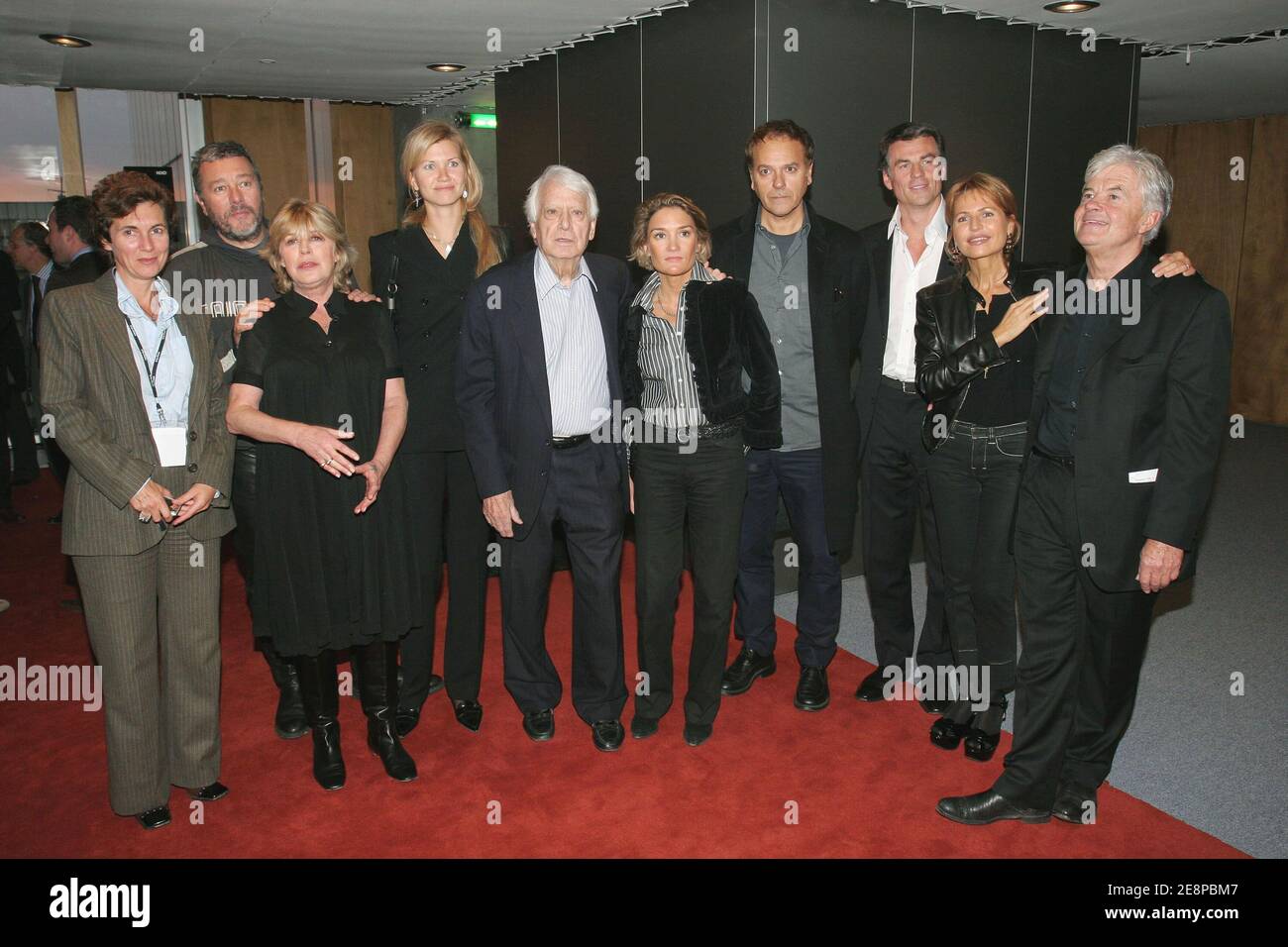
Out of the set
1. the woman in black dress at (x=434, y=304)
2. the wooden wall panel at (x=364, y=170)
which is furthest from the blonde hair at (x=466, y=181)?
the wooden wall panel at (x=364, y=170)

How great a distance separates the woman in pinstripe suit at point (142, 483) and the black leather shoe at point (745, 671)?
1955mm

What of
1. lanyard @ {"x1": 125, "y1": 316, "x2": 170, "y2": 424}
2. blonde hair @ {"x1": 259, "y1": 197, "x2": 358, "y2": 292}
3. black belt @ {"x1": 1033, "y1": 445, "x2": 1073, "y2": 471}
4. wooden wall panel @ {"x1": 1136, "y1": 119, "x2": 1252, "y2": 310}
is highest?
wooden wall panel @ {"x1": 1136, "y1": 119, "x2": 1252, "y2": 310}

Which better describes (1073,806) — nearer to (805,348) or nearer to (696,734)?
(696,734)

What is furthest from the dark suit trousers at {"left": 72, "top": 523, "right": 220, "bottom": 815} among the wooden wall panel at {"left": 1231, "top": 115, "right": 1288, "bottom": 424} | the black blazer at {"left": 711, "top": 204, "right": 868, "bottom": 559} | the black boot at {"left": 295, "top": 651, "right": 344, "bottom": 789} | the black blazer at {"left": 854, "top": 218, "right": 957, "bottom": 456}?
the wooden wall panel at {"left": 1231, "top": 115, "right": 1288, "bottom": 424}

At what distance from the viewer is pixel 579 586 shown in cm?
357

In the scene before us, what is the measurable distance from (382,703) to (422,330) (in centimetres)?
131

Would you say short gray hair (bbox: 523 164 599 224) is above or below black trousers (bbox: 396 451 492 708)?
above

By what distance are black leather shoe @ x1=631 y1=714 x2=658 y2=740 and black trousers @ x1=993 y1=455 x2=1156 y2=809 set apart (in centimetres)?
Result: 122

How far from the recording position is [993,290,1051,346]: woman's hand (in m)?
2.99

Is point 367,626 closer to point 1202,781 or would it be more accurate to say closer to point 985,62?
point 1202,781

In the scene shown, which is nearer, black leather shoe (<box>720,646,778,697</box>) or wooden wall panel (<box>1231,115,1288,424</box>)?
black leather shoe (<box>720,646,778,697</box>)

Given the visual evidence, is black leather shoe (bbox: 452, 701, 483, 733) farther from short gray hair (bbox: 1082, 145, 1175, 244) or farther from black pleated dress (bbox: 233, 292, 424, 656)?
short gray hair (bbox: 1082, 145, 1175, 244)

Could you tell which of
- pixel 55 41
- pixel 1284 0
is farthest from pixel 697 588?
pixel 55 41
